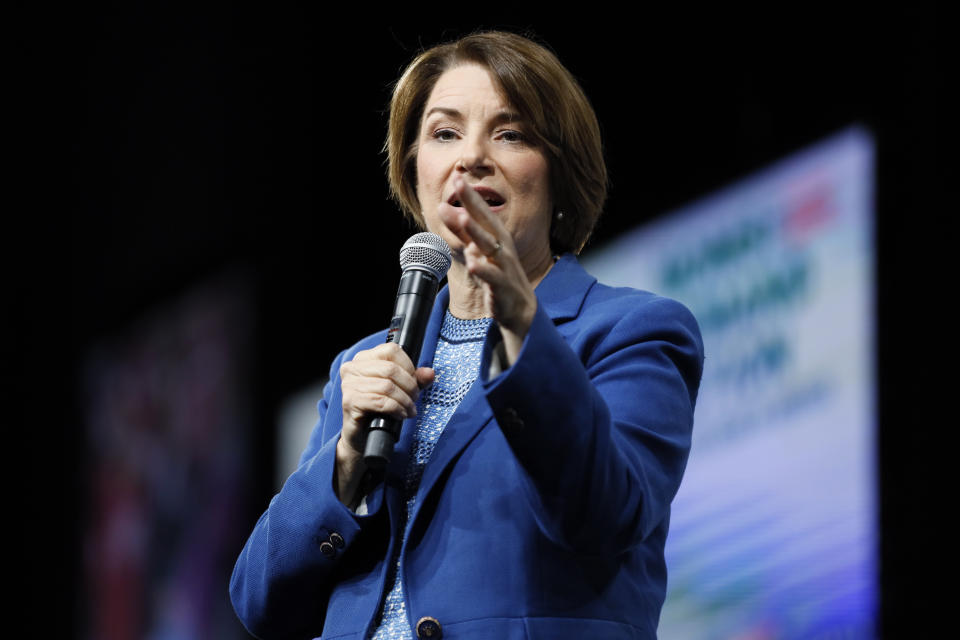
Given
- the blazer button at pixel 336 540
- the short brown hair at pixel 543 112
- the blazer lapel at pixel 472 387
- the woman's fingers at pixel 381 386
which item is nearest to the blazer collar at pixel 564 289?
the blazer lapel at pixel 472 387

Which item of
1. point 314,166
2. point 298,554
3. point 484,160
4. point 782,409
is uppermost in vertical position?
point 314,166

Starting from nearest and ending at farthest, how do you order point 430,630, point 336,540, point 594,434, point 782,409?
1. point 594,434
2. point 430,630
3. point 336,540
4. point 782,409

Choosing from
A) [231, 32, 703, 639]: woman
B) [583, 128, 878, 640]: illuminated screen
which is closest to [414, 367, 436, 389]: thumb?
[231, 32, 703, 639]: woman

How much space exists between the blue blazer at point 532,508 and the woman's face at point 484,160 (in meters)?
0.14

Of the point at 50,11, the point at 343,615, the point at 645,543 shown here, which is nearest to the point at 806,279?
the point at 645,543

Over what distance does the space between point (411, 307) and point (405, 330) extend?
0.12ft

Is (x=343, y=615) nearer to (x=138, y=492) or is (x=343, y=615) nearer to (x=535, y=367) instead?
(x=535, y=367)

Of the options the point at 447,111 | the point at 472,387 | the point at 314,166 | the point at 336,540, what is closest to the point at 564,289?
the point at 472,387

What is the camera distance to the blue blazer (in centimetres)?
117

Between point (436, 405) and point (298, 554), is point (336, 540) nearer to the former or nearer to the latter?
point (298, 554)

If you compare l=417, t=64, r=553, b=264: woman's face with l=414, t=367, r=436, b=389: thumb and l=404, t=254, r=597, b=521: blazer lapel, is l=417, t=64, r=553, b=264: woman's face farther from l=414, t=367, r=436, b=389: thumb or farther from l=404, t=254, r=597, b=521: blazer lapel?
l=414, t=367, r=436, b=389: thumb

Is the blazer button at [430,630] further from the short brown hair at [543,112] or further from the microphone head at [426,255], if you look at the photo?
the short brown hair at [543,112]

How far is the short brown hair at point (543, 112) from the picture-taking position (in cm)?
164

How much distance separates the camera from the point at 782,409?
2939 mm
